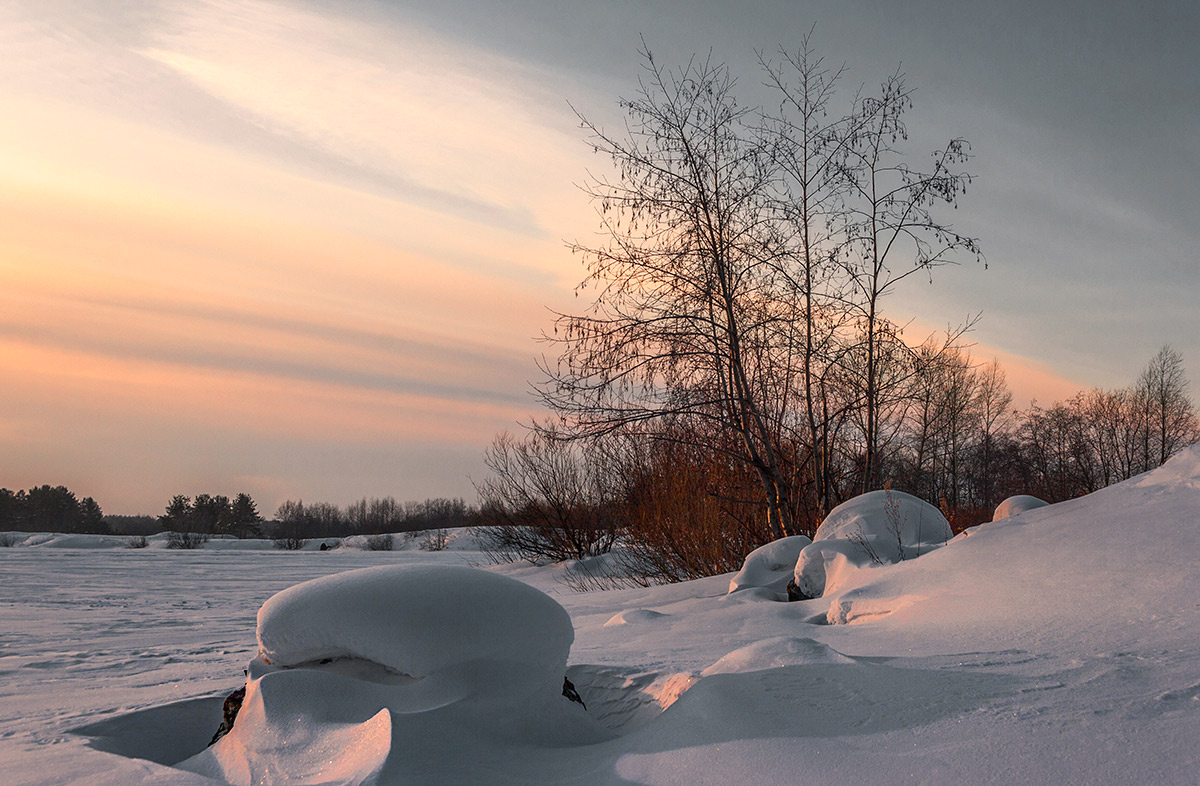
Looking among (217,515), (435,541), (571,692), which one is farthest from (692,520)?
(217,515)

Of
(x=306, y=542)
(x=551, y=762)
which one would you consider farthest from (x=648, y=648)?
(x=306, y=542)

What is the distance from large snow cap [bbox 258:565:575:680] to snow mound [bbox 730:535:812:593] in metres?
3.57

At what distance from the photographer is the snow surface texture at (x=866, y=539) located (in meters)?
5.36

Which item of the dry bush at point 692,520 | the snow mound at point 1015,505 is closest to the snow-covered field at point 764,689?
the snow mound at point 1015,505

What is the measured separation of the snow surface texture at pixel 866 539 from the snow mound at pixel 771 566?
0.22 meters

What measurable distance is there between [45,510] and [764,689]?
58938 millimetres

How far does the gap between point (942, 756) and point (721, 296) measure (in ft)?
20.5

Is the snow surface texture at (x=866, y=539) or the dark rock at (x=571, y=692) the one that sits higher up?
the snow surface texture at (x=866, y=539)

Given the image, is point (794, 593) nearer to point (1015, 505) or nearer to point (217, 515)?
point (1015, 505)

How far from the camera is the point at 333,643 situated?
243 cm

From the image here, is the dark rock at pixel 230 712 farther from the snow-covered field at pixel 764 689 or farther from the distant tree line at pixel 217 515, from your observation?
the distant tree line at pixel 217 515

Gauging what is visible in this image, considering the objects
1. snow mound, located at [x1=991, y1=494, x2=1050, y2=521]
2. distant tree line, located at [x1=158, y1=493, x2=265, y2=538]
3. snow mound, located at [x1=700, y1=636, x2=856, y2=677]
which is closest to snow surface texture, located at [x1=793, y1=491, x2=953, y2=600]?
snow mound, located at [x1=991, y1=494, x2=1050, y2=521]

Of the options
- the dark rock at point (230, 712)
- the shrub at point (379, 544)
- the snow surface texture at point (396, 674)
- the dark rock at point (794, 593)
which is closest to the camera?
the snow surface texture at point (396, 674)

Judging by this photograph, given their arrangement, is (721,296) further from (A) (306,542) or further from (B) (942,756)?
(A) (306,542)
